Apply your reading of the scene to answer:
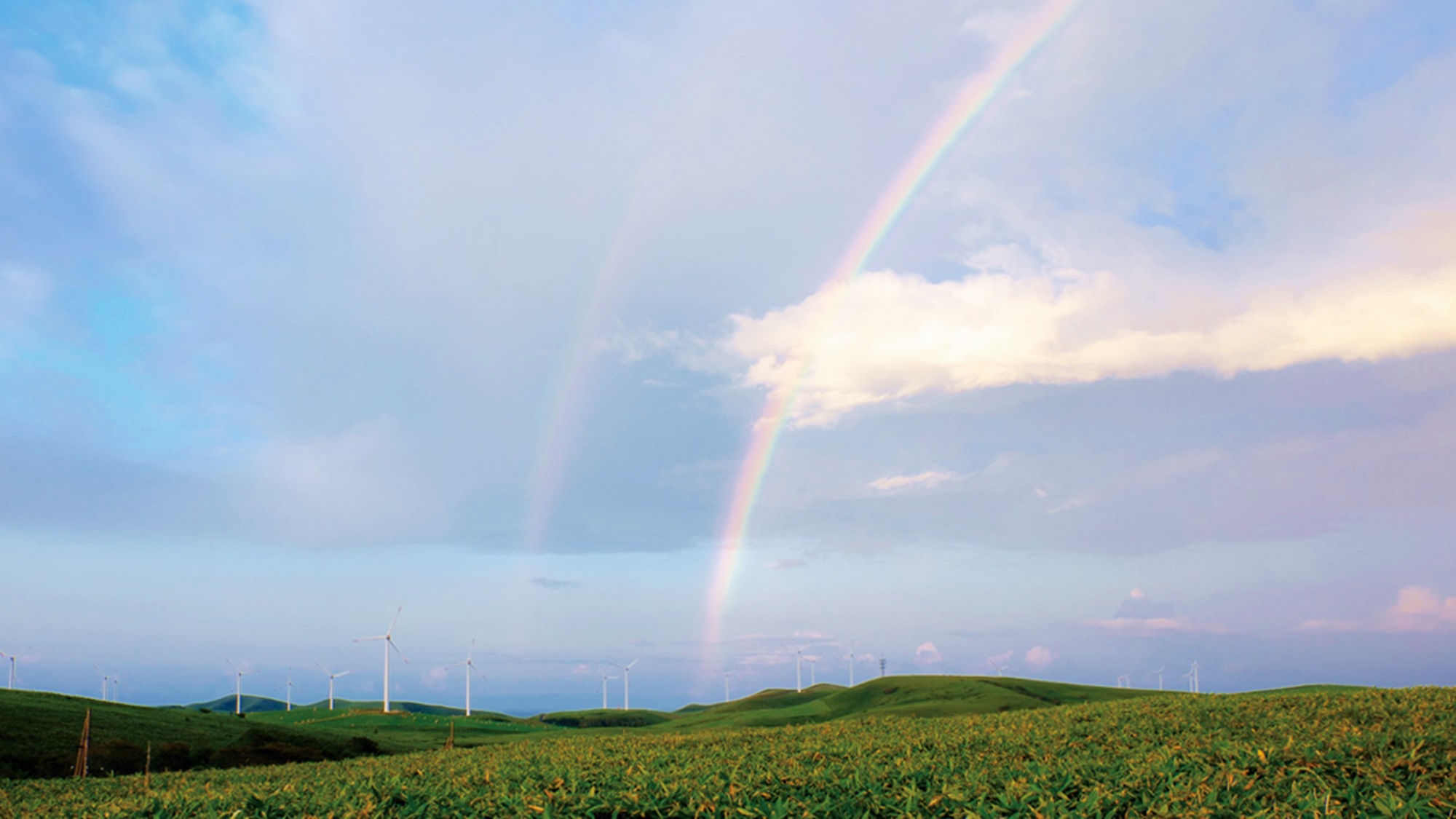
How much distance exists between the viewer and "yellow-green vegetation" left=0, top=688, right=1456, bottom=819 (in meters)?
10.0

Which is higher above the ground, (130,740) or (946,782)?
(946,782)

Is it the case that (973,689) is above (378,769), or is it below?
below

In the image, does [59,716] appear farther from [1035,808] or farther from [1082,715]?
[1035,808]

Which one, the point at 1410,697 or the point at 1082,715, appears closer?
the point at 1410,697

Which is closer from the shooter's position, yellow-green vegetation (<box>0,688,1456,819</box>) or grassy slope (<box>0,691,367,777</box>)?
yellow-green vegetation (<box>0,688,1456,819</box>)

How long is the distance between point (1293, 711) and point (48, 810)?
28.7m

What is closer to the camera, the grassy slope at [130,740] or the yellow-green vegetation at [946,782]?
the yellow-green vegetation at [946,782]

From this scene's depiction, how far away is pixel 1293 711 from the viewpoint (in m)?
24.1

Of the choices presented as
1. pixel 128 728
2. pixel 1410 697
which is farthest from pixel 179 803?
pixel 128 728

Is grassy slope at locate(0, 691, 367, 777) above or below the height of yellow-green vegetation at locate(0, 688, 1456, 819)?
below

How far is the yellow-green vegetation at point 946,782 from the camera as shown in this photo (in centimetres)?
1001

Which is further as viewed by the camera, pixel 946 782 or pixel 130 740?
pixel 130 740

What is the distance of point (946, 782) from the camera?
38.2 ft

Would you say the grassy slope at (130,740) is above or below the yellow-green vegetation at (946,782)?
below
